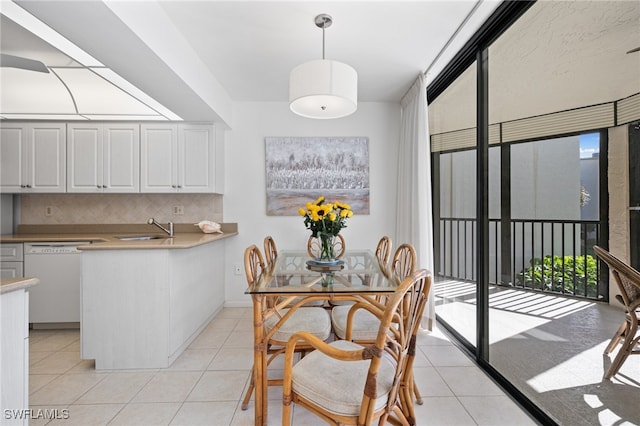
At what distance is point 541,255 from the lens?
77.0 inches

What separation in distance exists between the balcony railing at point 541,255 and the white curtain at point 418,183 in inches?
13.5

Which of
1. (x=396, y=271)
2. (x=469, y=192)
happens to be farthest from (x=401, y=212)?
(x=396, y=271)

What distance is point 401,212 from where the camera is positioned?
3.53 m

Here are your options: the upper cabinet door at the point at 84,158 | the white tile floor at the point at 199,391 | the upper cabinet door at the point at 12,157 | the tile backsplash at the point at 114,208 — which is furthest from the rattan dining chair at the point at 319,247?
the upper cabinet door at the point at 12,157

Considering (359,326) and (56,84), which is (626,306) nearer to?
(359,326)

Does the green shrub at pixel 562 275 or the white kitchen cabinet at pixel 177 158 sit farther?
the white kitchen cabinet at pixel 177 158

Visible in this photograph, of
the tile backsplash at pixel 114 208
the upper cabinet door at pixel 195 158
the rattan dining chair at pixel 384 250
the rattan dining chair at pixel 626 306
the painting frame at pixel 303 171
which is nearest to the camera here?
the rattan dining chair at pixel 626 306

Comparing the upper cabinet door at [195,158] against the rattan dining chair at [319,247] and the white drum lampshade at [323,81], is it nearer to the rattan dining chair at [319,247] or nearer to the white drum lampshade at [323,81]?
the rattan dining chair at [319,247]

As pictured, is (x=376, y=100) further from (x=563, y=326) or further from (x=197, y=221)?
(x=563, y=326)

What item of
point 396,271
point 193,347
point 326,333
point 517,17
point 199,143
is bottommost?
point 193,347

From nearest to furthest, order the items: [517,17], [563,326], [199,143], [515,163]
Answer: [563,326], [517,17], [515,163], [199,143]

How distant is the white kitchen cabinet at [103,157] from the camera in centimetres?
335

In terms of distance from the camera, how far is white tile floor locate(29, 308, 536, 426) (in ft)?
5.68

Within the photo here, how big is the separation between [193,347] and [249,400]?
1.06 meters
